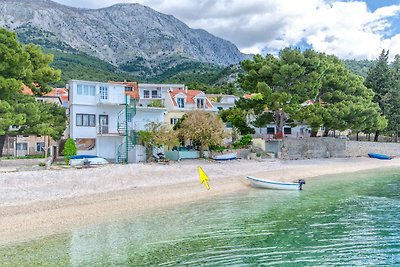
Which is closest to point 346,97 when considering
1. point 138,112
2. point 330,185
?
point 330,185

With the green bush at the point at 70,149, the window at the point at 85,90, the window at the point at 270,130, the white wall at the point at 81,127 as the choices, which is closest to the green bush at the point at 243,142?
the white wall at the point at 81,127

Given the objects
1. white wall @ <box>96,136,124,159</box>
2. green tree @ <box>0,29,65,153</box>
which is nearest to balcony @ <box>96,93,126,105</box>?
white wall @ <box>96,136,124,159</box>

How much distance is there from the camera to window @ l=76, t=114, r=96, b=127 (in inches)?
1447

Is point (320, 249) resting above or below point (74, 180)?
below

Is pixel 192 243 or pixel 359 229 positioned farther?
pixel 359 229

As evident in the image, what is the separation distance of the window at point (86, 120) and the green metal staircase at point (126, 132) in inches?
104

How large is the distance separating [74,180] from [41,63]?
16927 millimetres

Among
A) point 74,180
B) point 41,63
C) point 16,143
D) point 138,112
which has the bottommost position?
point 74,180

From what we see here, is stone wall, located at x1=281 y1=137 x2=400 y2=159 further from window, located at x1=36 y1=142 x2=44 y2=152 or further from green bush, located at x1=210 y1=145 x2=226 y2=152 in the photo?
window, located at x1=36 y1=142 x2=44 y2=152

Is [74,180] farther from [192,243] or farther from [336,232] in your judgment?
[336,232]

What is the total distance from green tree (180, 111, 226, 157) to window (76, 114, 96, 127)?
9399mm

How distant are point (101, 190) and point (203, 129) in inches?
612

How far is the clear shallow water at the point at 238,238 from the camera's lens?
42.7 feet

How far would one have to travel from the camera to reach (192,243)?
1501 cm
